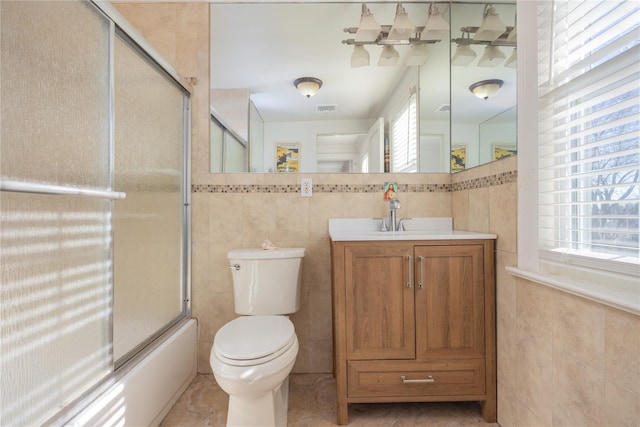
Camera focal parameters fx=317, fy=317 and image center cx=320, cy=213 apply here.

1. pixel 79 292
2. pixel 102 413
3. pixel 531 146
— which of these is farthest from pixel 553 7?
pixel 102 413

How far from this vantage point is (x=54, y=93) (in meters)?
0.95

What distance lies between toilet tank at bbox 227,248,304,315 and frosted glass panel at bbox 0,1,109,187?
0.74 meters

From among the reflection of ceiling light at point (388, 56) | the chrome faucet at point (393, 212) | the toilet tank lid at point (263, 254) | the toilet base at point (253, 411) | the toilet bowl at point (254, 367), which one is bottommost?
the toilet base at point (253, 411)

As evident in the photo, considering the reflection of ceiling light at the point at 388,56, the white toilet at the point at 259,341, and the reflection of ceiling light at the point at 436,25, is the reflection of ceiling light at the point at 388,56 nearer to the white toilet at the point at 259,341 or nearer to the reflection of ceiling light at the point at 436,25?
the reflection of ceiling light at the point at 436,25

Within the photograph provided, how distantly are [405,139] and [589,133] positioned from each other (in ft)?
3.40

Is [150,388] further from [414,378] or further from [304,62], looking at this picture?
[304,62]

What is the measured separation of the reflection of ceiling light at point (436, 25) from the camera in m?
1.91

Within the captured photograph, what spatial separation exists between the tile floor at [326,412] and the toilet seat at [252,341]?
48 centimetres

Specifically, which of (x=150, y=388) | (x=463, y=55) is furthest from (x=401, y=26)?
(x=150, y=388)

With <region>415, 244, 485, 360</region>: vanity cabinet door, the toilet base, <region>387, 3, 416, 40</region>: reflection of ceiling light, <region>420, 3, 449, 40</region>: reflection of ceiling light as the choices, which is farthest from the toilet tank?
<region>420, 3, 449, 40</region>: reflection of ceiling light

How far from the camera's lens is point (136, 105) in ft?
4.60

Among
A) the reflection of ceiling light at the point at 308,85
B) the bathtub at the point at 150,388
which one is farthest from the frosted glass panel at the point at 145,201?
the reflection of ceiling light at the point at 308,85

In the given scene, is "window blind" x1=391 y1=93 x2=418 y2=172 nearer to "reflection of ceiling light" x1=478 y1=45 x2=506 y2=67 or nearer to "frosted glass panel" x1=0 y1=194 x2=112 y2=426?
"reflection of ceiling light" x1=478 y1=45 x2=506 y2=67

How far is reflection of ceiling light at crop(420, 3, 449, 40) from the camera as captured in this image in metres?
1.91
